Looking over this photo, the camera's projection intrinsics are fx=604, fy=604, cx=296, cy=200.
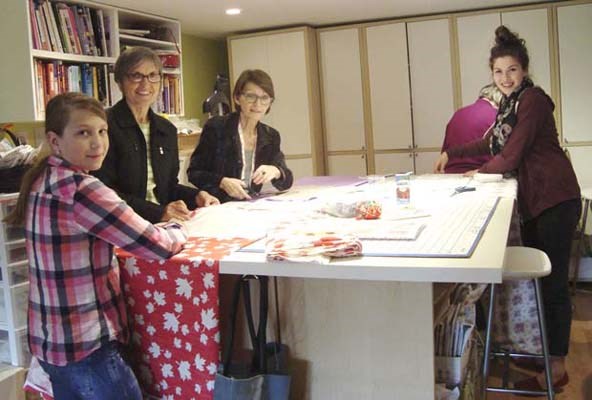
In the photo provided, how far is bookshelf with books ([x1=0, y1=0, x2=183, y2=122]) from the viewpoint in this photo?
335cm

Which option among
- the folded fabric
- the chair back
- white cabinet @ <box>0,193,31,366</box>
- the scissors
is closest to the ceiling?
white cabinet @ <box>0,193,31,366</box>

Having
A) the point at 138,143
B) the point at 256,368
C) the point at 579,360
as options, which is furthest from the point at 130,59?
the point at 579,360

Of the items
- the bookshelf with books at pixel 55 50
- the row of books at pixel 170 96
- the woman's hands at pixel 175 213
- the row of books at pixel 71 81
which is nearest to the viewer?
the woman's hands at pixel 175 213

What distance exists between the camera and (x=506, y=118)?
2699 millimetres

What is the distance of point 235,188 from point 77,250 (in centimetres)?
121

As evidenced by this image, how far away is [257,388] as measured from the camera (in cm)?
141

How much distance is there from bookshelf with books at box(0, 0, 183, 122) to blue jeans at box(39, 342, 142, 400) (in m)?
2.32

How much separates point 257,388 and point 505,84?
1860 millimetres

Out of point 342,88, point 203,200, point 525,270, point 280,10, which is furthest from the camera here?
point 342,88

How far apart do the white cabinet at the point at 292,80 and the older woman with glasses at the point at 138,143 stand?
302 centimetres

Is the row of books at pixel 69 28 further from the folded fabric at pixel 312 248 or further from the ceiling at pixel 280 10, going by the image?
the folded fabric at pixel 312 248

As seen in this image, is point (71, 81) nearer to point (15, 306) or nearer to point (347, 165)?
point (15, 306)

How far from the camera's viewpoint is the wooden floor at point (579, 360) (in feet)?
8.84

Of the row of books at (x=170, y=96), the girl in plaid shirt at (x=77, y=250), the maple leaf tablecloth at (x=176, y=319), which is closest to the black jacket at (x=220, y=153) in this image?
the maple leaf tablecloth at (x=176, y=319)
